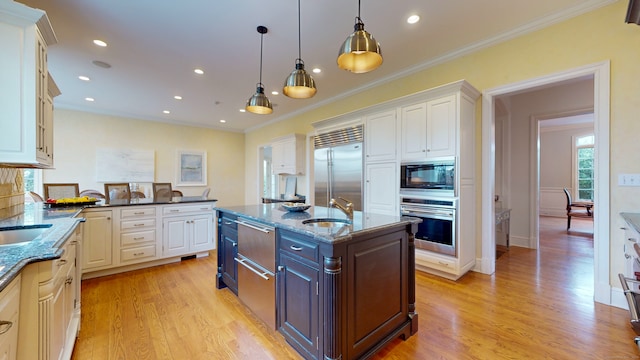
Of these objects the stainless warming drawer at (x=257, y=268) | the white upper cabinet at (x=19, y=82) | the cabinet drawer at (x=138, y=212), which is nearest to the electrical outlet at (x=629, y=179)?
the stainless warming drawer at (x=257, y=268)

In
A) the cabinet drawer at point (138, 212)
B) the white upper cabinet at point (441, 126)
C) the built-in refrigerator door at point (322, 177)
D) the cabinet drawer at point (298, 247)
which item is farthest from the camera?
the built-in refrigerator door at point (322, 177)

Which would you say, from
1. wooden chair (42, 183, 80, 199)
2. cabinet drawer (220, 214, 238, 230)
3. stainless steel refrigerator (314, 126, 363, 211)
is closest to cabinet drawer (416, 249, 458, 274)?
stainless steel refrigerator (314, 126, 363, 211)

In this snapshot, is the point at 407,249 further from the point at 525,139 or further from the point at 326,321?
the point at 525,139

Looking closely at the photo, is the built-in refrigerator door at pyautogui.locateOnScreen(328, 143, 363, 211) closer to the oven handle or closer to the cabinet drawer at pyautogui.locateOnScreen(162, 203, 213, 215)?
the oven handle

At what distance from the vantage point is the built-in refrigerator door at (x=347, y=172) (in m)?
3.97

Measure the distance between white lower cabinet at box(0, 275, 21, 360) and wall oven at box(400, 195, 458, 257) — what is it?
3.22 metres

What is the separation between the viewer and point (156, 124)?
21.7ft

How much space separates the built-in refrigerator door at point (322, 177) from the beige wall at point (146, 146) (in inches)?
161

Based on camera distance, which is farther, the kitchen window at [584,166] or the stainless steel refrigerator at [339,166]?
the kitchen window at [584,166]

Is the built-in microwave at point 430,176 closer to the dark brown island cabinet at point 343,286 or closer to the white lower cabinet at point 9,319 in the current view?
the dark brown island cabinet at point 343,286

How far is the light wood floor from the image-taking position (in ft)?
5.72

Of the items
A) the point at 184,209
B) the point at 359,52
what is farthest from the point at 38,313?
the point at 184,209

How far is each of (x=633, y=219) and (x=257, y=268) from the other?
9.90 ft

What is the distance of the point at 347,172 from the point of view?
418cm
